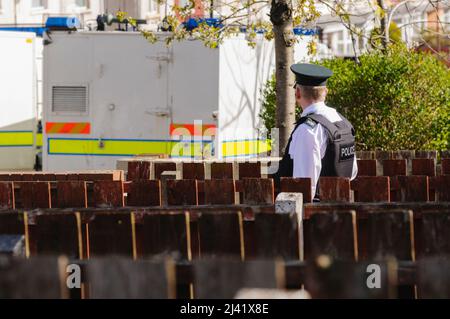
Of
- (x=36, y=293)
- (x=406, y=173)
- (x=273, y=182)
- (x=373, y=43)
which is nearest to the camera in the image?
(x=36, y=293)

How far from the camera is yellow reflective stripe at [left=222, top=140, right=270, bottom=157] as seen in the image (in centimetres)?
1523

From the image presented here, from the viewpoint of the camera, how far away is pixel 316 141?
6.42 metres

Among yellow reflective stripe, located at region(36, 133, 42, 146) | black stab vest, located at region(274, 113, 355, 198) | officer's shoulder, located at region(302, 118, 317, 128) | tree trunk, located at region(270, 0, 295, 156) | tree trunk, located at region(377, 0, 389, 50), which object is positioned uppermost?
tree trunk, located at region(377, 0, 389, 50)

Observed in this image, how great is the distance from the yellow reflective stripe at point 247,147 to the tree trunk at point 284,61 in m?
3.82

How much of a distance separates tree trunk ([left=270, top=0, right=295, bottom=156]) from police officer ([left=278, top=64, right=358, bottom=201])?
4.39 metres

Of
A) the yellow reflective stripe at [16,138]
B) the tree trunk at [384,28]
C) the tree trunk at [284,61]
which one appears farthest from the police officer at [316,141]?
the yellow reflective stripe at [16,138]

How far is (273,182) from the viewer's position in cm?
599

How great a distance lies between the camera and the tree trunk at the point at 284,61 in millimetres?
11258

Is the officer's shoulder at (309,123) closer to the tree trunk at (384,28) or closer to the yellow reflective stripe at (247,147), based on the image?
the tree trunk at (384,28)

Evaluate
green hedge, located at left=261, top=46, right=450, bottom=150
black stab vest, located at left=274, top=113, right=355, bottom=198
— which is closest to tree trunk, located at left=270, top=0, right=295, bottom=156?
green hedge, located at left=261, top=46, right=450, bottom=150

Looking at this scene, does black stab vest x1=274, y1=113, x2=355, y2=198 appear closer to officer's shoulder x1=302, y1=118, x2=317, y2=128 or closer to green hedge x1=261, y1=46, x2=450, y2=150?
officer's shoulder x1=302, y1=118, x2=317, y2=128
